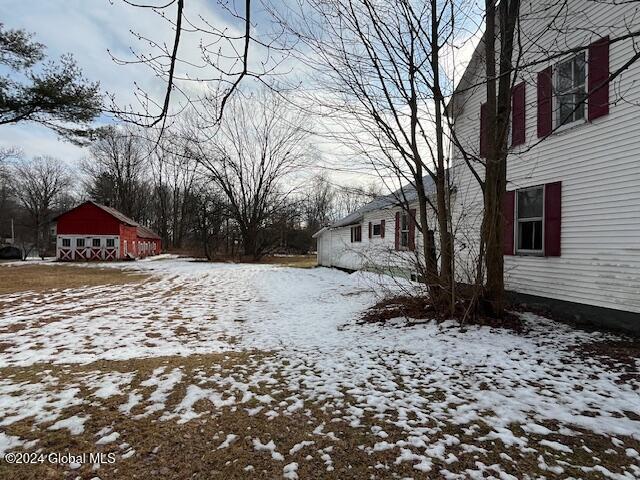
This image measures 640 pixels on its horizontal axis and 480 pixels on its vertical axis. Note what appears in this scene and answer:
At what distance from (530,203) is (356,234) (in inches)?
422

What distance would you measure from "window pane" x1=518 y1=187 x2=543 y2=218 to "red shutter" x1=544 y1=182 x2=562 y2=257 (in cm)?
32

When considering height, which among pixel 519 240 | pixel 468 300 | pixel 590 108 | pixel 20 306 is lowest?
pixel 20 306

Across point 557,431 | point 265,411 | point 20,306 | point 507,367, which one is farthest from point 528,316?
point 20,306

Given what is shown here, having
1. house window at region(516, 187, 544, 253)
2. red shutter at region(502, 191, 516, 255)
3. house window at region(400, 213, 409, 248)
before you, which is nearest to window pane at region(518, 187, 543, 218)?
house window at region(516, 187, 544, 253)

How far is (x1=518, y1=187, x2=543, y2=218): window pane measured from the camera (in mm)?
7691

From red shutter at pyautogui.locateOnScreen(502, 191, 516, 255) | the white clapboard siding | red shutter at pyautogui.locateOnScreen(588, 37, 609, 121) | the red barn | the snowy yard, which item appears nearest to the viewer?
the snowy yard

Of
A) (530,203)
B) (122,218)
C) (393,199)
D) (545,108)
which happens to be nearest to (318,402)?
(530,203)

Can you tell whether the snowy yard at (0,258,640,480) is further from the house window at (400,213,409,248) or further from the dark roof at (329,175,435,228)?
the house window at (400,213,409,248)

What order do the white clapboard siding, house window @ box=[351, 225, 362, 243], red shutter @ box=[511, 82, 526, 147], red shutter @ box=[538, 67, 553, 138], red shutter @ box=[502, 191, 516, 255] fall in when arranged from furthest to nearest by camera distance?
1. house window @ box=[351, 225, 362, 243]
2. red shutter @ box=[502, 191, 516, 255]
3. red shutter @ box=[511, 82, 526, 147]
4. red shutter @ box=[538, 67, 553, 138]
5. the white clapboard siding

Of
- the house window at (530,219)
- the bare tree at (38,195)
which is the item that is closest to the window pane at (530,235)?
the house window at (530,219)

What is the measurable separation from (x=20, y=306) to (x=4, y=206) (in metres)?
56.4

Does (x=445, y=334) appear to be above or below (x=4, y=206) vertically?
below

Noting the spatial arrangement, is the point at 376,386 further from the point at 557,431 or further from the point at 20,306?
the point at 20,306

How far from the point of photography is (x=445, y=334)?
570 centimetres
